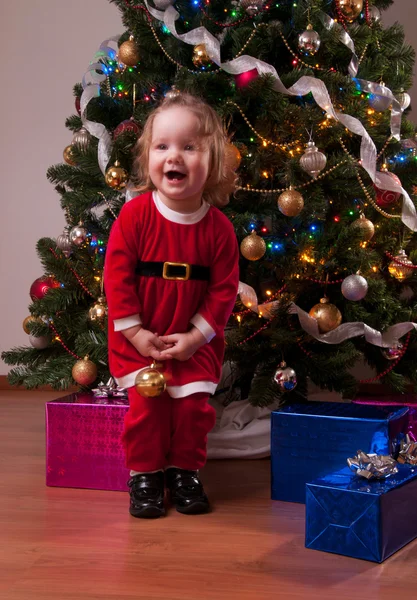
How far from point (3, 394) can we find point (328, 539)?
1.82 meters

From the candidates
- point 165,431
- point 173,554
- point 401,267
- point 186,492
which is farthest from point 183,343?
point 401,267

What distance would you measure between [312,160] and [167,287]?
46 centimetres

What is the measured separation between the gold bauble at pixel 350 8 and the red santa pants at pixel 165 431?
3.50 feet

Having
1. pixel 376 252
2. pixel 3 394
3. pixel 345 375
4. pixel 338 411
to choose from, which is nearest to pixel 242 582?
pixel 338 411

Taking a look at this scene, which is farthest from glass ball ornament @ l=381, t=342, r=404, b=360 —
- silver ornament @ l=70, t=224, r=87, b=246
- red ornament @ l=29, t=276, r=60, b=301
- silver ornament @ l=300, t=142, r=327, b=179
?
red ornament @ l=29, t=276, r=60, b=301

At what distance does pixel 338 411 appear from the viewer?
1537mm

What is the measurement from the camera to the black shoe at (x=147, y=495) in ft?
4.58

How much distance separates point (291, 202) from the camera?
1646 mm

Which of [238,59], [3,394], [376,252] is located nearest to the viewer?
[238,59]

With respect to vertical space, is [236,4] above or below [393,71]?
above

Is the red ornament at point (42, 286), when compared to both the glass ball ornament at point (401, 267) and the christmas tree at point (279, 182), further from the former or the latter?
the glass ball ornament at point (401, 267)

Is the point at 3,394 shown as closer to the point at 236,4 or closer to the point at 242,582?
the point at 236,4

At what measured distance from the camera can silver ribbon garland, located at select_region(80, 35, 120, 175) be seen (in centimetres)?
172

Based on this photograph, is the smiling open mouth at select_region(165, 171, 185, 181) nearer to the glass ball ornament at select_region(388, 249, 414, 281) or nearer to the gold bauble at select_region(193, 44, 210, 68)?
the gold bauble at select_region(193, 44, 210, 68)
